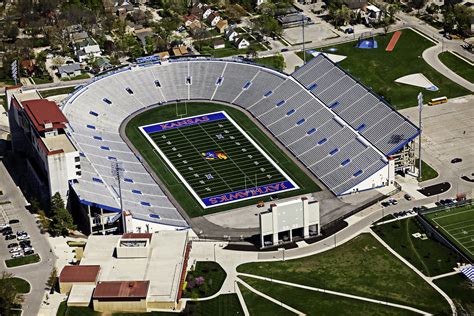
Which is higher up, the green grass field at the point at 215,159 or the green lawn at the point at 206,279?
the green lawn at the point at 206,279

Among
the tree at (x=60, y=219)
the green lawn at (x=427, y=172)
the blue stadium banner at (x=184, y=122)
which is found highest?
the tree at (x=60, y=219)

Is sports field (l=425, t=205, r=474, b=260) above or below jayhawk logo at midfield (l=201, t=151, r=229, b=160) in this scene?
above

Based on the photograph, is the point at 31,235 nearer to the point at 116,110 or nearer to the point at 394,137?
the point at 116,110

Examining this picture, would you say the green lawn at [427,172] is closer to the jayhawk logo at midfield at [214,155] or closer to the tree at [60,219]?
the jayhawk logo at midfield at [214,155]

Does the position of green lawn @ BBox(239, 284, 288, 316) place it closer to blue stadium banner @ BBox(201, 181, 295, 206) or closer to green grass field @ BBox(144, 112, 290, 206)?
blue stadium banner @ BBox(201, 181, 295, 206)

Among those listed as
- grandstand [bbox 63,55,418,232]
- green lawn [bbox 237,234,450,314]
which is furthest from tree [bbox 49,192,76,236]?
green lawn [bbox 237,234,450,314]

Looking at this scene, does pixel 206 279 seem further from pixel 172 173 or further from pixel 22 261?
pixel 172 173

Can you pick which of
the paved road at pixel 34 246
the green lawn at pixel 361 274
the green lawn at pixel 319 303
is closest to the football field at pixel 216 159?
the green lawn at pixel 361 274
